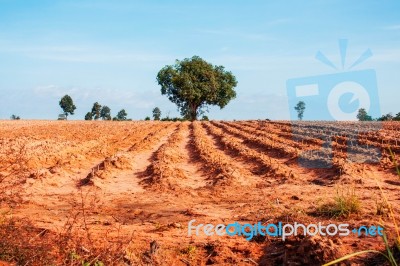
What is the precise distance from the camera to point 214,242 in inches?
249

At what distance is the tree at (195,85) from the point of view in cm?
6191

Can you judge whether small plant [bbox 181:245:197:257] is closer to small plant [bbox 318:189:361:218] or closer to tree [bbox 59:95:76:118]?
small plant [bbox 318:189:361:218]

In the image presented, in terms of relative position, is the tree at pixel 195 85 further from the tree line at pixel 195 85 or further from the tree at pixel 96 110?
the tree at pixel 96 110

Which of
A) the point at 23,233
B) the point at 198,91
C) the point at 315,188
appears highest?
the point at 198,91

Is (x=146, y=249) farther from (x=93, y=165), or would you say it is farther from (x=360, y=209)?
(x=93, y=165)

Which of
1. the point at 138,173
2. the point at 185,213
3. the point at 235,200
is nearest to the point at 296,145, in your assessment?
the point at 138,173

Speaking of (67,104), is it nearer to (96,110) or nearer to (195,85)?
(96,110)

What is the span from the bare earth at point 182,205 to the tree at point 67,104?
91113 millimetres

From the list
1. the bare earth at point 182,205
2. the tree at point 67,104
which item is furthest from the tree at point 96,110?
the bare earth at point 182,205

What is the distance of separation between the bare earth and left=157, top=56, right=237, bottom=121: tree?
45.1 m

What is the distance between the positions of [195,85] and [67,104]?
2077 inches

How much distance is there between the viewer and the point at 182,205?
9.27 meters

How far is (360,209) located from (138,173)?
793 centimetres

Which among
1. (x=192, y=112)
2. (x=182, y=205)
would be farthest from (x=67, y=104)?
(x=182, y=205)
